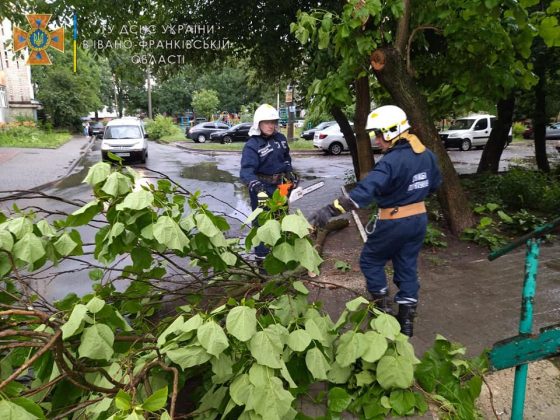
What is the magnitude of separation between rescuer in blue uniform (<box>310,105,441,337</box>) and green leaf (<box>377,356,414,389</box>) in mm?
737

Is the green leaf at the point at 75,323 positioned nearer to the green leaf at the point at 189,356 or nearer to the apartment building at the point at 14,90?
the green leaf at the point at 189,356

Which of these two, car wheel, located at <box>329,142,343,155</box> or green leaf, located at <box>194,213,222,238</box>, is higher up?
green leaf, located at <box>194,213,222,238</box>

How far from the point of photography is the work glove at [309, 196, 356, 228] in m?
3.18

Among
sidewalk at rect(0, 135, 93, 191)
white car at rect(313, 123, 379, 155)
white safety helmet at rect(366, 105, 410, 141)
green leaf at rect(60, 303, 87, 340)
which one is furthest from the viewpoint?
white car at rect(313, 123, 379, 155)

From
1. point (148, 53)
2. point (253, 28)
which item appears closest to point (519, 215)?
point (253, 28)

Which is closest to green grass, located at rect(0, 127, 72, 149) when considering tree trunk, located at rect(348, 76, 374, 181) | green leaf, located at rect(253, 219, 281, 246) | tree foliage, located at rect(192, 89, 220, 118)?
tree foliage, located at rect(192, 89, 220, 118)

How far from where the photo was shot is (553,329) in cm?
223

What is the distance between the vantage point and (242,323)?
203cm

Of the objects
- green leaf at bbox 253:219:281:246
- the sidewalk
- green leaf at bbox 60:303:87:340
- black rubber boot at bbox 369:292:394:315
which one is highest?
green leaf at bbox 253:219:281:246

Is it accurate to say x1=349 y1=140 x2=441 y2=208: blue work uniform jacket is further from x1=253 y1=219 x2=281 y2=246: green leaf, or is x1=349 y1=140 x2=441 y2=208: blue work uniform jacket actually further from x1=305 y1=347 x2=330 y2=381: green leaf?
x1=305 y1=347 x2=330 y2=381: green leaf

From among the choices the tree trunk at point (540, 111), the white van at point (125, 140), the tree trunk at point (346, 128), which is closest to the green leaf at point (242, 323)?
the tree trunk at point (346, 128)

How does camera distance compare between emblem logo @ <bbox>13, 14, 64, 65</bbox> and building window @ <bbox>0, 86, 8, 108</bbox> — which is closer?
emblem logo @ <bbox>13, 14, 64, 65</bbox>

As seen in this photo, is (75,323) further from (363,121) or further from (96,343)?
(363,121)

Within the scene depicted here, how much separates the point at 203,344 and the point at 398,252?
2.04 m
